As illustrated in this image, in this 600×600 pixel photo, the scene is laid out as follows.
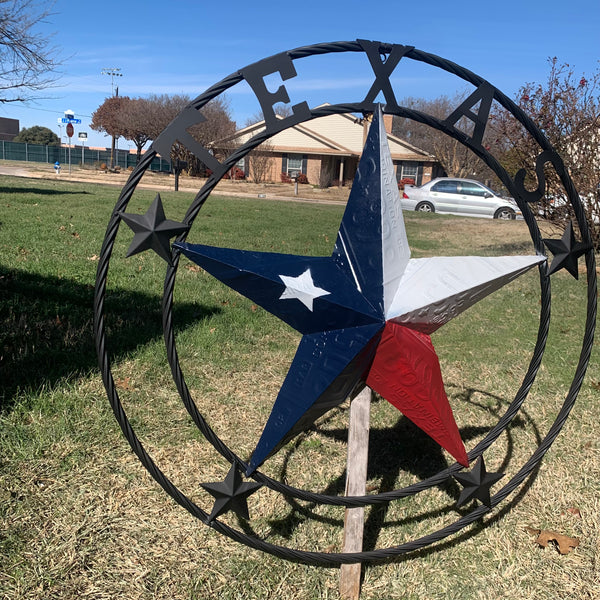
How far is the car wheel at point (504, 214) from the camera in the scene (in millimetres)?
21033

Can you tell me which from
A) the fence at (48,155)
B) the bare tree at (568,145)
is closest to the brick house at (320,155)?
the fence at (48,155)

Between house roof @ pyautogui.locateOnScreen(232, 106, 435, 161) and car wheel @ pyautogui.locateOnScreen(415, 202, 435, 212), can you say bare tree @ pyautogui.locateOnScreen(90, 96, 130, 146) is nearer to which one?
house roof @ pyautogui.locateOnScreen(232, 106, 435, 161)

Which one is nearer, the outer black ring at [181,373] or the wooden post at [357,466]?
the outer black ring at [181,373]

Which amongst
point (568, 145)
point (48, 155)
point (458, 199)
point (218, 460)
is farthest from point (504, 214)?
point (48, 155)

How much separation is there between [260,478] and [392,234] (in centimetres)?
120

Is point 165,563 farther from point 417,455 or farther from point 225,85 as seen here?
point 225,85

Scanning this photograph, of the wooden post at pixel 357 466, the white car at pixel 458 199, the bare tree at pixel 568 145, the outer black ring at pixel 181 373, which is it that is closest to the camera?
the outer black ring at pixel 181 373

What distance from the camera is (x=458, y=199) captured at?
70.3ft

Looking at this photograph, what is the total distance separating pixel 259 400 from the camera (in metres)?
4.41

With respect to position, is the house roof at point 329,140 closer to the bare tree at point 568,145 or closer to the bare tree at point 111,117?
the bare tree at point 111,117

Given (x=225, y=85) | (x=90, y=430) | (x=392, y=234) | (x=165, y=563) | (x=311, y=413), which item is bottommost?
(x=165, y=563)

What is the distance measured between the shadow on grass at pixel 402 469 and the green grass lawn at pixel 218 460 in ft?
0.05

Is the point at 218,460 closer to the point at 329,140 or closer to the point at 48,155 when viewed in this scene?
the point at 329,140

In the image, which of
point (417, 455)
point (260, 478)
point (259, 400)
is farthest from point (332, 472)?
point (260, 478)
